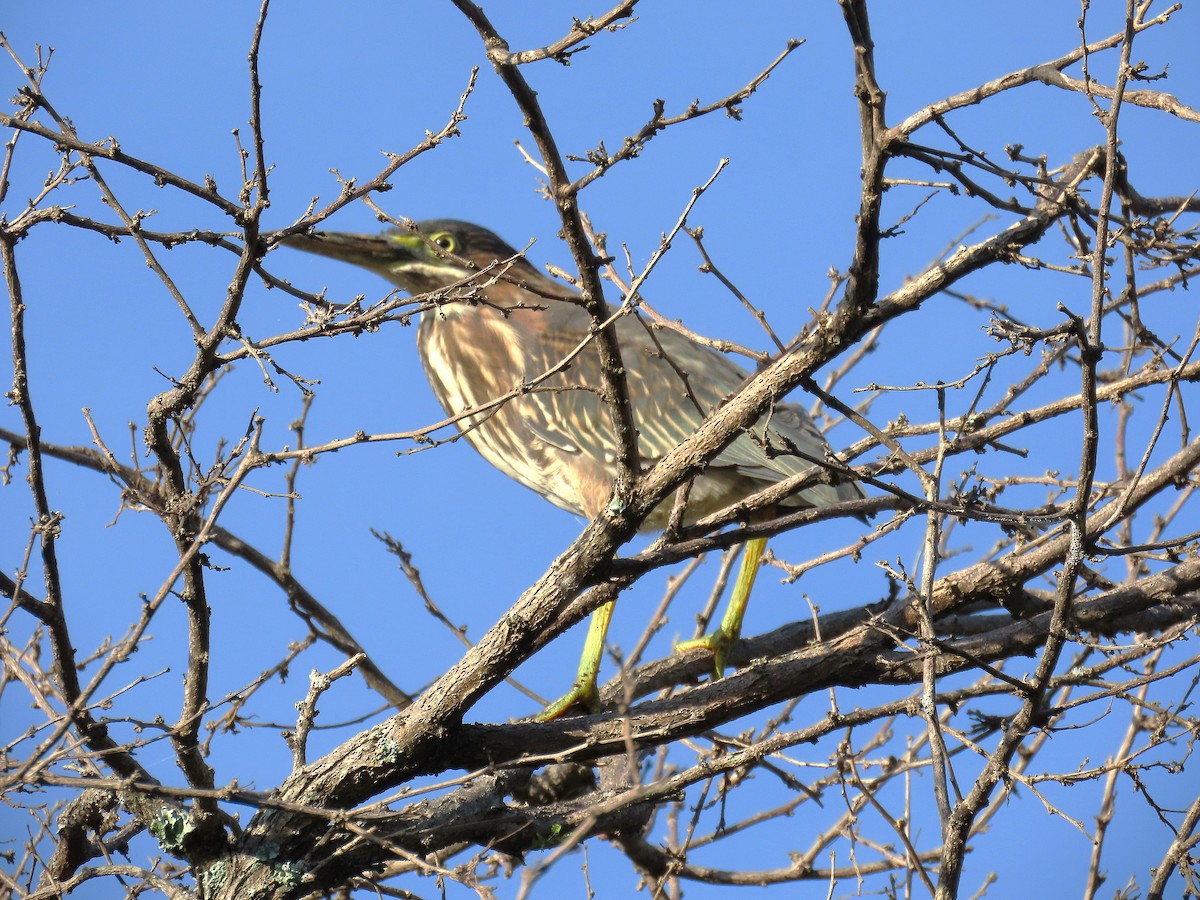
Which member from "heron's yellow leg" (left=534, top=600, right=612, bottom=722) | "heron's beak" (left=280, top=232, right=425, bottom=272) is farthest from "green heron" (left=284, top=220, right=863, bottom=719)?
"heron's yellow leg" (left=534, top=600, right=612, bottom=722)


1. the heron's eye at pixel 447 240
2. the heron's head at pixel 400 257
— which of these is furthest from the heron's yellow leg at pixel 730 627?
the heron's eye at pixel 447 240

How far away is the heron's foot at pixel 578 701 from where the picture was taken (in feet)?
12.2

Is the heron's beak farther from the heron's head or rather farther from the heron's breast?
the heron's breast

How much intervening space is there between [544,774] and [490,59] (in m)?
2.37

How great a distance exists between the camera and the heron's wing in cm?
472

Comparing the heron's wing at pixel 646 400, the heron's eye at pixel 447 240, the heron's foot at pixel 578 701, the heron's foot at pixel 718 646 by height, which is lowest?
the heron's foot at pixel 578 701

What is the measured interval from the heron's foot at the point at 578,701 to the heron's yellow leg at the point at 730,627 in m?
0.36

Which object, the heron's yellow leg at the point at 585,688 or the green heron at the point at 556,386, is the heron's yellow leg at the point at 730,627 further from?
the heron's yellow leg at the point at 585,688

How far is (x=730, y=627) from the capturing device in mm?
3930

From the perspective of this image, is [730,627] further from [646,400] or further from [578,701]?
[646,400]

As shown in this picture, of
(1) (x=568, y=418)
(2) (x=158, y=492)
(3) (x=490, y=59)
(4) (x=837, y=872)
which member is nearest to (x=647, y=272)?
(3) (x=490, y=59)

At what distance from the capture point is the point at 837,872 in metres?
3.76

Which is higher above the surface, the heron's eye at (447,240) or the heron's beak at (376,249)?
the heron's eye at (447,240)

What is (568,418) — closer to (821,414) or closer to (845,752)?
(821,414)
